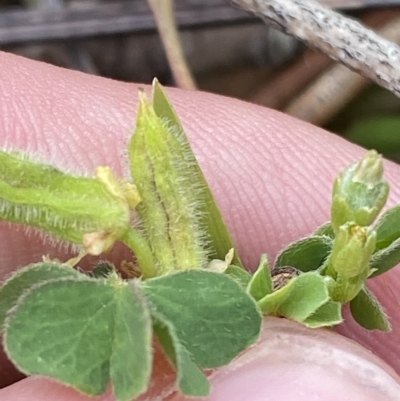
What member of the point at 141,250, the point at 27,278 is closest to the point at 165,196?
the point at 141,250

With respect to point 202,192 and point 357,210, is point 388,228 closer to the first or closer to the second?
point 357,210

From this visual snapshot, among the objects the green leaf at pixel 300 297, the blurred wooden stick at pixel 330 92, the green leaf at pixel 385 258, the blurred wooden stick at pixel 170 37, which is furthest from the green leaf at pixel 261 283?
the blurred wooden stick at pixel 330 92

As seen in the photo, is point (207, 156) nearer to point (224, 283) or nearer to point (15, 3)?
point (224, 283)

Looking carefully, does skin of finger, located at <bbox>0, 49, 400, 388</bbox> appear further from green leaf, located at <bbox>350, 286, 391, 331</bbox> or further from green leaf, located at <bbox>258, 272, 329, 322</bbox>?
green leaf, located at <bbox>258, 272, 329, 322</bbox>

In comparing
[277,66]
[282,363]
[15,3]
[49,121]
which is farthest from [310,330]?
[15,3]

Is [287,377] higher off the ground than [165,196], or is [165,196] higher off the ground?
[165,196]

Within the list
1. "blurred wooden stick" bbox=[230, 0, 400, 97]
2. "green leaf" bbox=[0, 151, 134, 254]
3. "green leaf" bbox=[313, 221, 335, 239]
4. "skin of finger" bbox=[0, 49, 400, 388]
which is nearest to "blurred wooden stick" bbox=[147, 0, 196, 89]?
"skin of finger" bbox=[0, 49, 400, 388]

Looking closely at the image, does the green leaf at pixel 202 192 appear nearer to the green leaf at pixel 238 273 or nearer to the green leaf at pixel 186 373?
the green leaf at pixel 238 273
